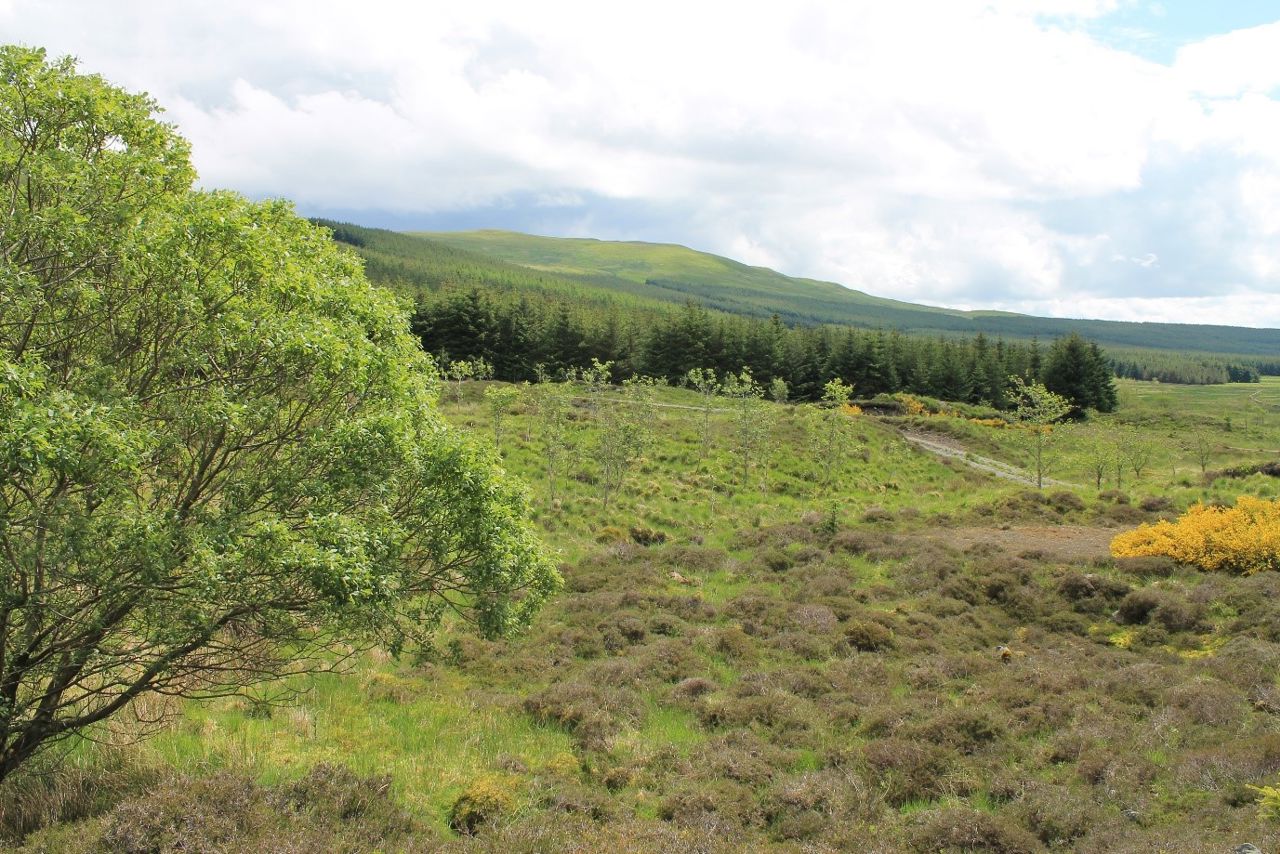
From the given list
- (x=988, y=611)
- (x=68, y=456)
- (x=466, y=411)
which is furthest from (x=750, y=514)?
(x=68, y=456)

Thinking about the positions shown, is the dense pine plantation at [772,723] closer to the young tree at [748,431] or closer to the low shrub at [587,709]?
the low shrub at [587,709]

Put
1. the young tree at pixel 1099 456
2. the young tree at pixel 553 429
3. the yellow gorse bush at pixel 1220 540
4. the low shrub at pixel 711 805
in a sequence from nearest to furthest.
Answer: the low shrub at pixel 711 805 → the yellow gorse bush at pixel 1220 540 → the young tree at pixel 553 429 → the young tree at pixel 1099 456

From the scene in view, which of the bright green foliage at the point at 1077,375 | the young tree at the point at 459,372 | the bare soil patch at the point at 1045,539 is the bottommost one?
the bare soil patch at the point at 1045,539

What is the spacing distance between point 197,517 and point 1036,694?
13712 millimetres

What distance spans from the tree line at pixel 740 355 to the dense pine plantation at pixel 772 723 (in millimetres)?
53123

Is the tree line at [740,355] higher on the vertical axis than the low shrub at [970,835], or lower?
higher

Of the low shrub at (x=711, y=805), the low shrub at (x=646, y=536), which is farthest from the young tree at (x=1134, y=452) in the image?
the low shrub at (x=711, y=805)

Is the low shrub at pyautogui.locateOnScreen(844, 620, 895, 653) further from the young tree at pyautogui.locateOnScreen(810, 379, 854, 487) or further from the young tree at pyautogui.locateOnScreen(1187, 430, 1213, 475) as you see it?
the young tree at pyautogui.locateOnScreen(1187, 430, 1213, 475)

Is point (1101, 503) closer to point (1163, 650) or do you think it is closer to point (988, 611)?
point (988, 611)

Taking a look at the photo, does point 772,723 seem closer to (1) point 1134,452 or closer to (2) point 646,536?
(2) point 646,536

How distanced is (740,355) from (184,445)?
250 ft

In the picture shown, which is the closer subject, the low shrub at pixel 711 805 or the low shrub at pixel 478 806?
the low shrub at pixel 478 806

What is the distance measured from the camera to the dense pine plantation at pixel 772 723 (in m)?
8.66

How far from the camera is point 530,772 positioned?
11.1m
